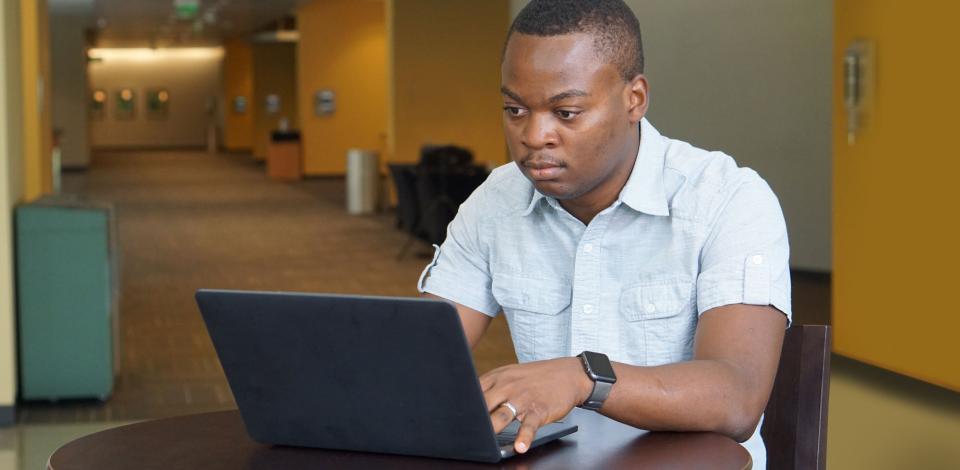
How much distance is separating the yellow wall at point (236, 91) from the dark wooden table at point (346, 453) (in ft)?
119

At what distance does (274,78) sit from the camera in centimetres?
3300

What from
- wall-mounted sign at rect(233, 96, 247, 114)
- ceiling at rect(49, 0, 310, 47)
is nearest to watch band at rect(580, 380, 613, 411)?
ceiling at rect(49, 0, 310, 47)

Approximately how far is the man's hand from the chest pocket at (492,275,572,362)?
1.33 ft

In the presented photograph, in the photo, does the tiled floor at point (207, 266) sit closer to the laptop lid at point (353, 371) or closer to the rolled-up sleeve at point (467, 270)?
the rolled-up sleeve at point (467, 270)

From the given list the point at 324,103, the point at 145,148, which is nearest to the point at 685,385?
the point at 324,103

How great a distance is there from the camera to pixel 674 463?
1.49 m

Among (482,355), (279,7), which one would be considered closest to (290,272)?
(482,355)

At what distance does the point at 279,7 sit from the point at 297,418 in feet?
77.3

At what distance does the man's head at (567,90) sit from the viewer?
1694mm

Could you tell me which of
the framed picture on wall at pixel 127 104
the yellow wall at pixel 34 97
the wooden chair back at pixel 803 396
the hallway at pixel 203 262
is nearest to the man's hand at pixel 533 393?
the wooden chair back at pixel 803 396

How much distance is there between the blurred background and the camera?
5.03 meters

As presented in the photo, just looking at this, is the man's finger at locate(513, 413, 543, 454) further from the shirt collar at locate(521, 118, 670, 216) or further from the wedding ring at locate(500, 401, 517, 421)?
the shirt collar at locate(521, 118, 670, 216)

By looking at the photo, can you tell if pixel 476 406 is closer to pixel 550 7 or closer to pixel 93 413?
pixel 550 7

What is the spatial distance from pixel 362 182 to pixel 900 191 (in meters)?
12.1
